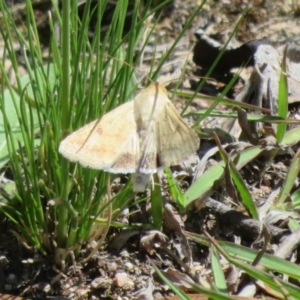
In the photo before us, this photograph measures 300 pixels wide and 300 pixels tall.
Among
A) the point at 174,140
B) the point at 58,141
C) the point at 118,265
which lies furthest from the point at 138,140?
the point at 118,265

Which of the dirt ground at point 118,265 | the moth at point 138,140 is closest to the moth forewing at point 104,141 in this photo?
the moth at point 138,140

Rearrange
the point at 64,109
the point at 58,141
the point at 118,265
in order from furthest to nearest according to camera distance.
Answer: the point at 118,265, the point at 58,141, the point at 64,109

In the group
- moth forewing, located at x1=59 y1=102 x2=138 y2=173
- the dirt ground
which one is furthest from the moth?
the dirt ground

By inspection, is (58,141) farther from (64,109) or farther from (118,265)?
(118,265)

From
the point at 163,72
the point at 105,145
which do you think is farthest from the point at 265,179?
the point at 105,145

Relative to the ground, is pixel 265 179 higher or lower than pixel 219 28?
lower

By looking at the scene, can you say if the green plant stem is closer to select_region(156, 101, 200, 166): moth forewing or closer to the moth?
the moth

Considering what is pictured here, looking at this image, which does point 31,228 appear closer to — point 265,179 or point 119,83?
point 119,83

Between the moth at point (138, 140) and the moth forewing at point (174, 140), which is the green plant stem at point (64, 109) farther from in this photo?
the moth forewing at point (174, 140)
